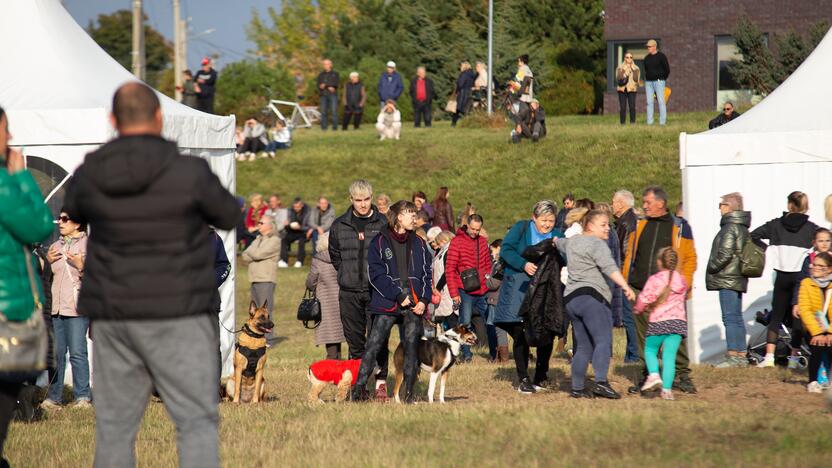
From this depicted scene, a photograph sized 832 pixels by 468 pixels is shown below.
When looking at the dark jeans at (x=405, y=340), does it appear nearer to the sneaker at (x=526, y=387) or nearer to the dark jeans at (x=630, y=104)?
the sneaker at (x=526, y=387)

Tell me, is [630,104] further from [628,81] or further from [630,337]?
[630,337]

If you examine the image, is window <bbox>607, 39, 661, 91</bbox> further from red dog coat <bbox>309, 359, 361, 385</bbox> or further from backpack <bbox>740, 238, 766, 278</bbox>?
red dog coat <bbox>309, 359, 361, 385</bbox>

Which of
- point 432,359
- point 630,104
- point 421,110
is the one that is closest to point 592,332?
point 432,359

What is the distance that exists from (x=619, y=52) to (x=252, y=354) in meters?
33.0

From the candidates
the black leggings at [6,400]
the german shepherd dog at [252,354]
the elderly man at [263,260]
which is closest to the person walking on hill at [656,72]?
the elderly man at [263,260]

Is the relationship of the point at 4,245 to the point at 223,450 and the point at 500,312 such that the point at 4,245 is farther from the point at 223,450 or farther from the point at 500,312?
the point at 500,312

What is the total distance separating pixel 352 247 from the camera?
37.7 ft

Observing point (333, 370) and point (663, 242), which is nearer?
point (333, 370)

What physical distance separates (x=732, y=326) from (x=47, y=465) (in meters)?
7.81

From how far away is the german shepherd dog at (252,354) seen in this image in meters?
10.9

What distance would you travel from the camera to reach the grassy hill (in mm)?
27828

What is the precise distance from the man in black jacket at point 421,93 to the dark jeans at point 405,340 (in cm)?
2560

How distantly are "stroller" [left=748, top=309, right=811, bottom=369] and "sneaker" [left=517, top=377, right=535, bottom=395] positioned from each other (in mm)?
2974

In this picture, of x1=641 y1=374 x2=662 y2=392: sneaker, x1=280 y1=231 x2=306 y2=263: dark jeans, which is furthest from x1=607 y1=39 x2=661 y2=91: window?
x1=641 y1=374 x2=662 y2=392: sneaker
